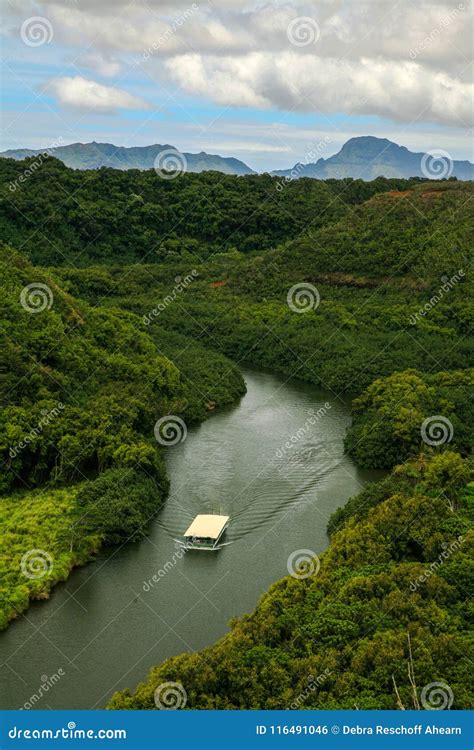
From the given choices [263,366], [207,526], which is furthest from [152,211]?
[207,526]

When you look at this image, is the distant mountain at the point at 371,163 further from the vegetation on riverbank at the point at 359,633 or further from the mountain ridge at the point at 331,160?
the vegetation on riverbank at the point at 359,633

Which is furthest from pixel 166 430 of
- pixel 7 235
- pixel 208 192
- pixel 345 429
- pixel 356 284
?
pixel 208 192

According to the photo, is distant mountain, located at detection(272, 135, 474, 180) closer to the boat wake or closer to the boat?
the boat wake

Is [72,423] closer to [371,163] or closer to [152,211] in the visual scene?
[152,211]

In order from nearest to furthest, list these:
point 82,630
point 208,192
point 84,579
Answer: point 82,630 → point 84,579 → point 208,192

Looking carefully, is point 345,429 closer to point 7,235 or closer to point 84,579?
point 84,579

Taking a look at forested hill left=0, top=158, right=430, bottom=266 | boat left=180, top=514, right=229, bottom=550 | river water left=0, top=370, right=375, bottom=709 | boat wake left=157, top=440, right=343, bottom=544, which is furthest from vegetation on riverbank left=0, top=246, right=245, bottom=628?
forested hill left=0, top=158, right=430, bottom=266
